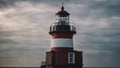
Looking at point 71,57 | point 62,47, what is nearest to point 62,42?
point 62,47

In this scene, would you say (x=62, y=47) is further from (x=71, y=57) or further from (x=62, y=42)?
A: (x=71, y=57)

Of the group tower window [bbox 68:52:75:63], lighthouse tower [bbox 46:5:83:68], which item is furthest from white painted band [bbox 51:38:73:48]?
tower window [bbox 68:52:75:63]

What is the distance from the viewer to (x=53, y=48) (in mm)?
26578

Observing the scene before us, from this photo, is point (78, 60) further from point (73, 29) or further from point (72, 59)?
point (73, 29)

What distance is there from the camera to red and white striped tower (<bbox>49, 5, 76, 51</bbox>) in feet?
85.7

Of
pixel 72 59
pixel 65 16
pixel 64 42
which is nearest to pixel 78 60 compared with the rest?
pixel 72 59

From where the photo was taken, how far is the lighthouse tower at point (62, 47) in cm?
2602

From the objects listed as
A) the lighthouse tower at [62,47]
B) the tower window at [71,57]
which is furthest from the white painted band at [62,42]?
the tower window at [71,57]

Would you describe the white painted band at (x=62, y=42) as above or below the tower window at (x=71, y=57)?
above

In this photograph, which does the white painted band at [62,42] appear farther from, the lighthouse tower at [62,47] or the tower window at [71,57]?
the tower window at [71,57]

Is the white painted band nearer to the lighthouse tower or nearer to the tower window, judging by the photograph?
the lighthouse tower

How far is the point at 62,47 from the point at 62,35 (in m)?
1.23

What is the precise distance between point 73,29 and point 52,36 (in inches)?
93.0

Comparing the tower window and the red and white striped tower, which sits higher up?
the red and white striped tower
